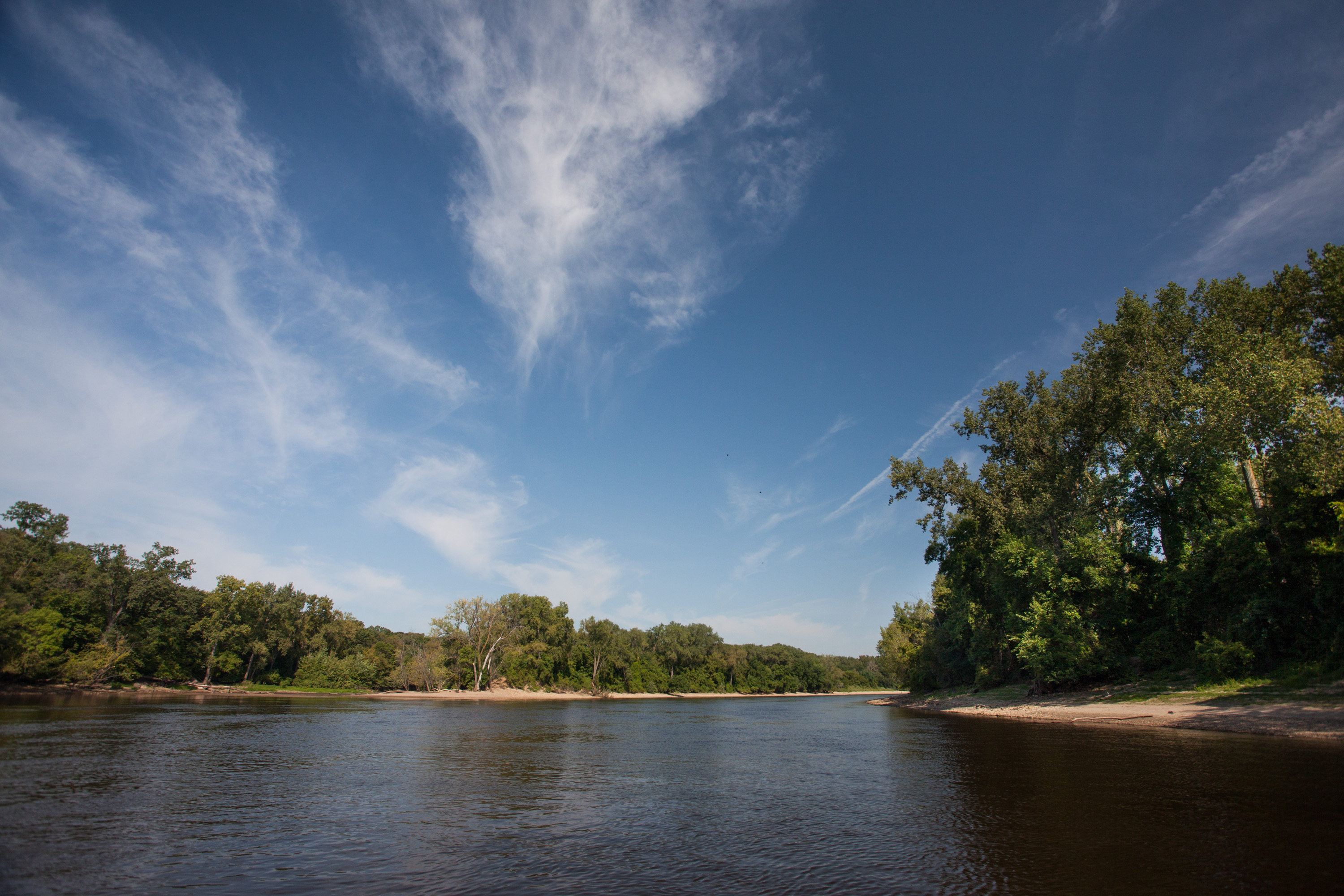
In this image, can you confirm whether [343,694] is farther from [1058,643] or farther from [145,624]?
[1058,643]

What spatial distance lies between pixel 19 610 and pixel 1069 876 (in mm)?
97351

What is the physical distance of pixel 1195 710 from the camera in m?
30.2

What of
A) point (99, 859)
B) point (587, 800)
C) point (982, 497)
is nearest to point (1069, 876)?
point (587, 800)

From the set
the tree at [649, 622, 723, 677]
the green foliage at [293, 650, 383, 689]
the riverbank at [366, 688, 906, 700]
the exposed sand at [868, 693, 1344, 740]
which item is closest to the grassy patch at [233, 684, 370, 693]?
the green foliage at [293, 650, 383, 689]

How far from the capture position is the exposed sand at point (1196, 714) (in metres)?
23.6

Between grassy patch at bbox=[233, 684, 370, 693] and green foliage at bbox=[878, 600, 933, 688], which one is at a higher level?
green foliage at bbox=[878, 600, 933, 688]

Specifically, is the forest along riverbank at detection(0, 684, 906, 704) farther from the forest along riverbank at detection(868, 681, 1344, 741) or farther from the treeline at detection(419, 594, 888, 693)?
the forest along riverbank at detection(868, 681, 1344, 741)

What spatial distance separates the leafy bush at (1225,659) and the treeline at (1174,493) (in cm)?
10

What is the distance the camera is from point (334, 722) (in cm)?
4350

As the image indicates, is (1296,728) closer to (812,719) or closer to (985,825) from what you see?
(985,825)

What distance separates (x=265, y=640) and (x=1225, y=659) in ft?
397

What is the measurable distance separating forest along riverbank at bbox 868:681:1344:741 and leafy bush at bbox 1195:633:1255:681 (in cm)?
116

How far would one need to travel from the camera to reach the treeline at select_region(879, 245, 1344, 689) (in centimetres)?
2998

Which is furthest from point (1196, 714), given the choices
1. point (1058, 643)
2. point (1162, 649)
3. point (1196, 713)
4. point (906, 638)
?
point (906, 638)
